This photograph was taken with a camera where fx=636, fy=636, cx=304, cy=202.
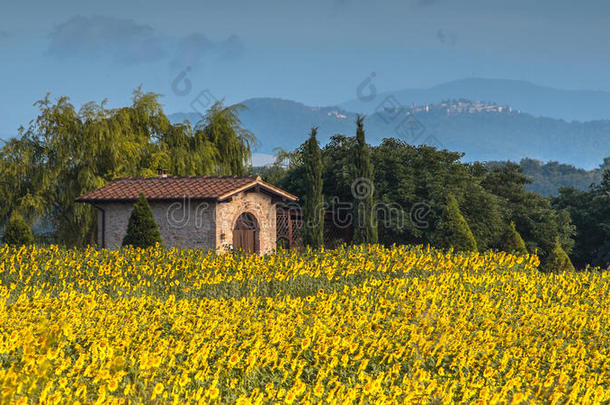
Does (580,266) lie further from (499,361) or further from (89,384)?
(89,384)

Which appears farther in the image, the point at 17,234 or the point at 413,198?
the point at 413,198

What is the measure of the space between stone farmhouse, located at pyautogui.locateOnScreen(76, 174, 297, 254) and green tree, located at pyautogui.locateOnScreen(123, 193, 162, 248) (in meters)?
2.15

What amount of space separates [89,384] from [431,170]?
23.8m

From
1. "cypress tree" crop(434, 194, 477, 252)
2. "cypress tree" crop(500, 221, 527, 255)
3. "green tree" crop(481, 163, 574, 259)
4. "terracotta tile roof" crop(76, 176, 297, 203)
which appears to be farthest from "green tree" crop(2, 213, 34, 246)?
"green tree" crop(481, 163, 574, 259)

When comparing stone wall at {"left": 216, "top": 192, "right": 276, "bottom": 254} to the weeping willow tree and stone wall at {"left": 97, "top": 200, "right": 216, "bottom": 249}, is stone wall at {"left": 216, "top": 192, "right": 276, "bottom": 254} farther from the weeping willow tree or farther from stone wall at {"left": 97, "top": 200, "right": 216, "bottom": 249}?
the weeping willow tree

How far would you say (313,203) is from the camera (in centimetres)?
2422

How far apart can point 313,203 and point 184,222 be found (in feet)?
16.6

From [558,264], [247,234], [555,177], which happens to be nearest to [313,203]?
[247,234]

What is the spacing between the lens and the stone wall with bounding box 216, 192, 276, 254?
21812mm

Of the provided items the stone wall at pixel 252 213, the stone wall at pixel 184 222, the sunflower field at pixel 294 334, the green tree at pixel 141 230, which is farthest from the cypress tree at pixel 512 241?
the green tree at pixel 141 230

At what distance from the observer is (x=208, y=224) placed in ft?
71.2

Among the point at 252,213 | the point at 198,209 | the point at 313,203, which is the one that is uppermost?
the point at 313,203

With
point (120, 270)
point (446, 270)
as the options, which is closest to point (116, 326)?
point (120, 270)

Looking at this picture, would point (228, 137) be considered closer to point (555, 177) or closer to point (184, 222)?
point (184, 222)
